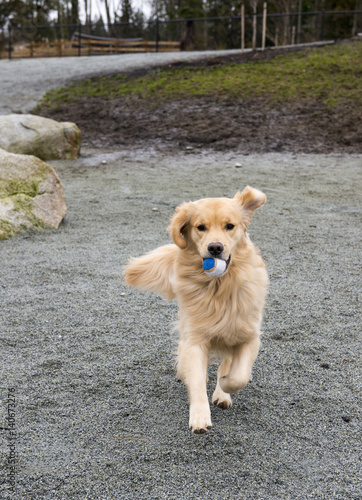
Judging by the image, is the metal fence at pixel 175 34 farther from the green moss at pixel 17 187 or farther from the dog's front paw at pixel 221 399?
the dog's front paw at pixel 221 399

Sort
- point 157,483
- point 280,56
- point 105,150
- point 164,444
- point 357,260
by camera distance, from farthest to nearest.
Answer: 1. point 280,56
2. point 105,150
3. point 357,260
4. point 164,444
5. point 157,483

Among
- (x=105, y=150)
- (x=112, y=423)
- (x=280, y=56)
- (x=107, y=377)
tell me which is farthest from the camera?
(x=280, y=56)

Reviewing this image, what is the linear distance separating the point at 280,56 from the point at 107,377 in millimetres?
19895

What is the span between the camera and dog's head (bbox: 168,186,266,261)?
2889 mm

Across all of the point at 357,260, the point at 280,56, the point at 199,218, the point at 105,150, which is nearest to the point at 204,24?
the point at 280,56

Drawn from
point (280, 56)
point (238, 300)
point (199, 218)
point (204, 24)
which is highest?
point (204, 24)

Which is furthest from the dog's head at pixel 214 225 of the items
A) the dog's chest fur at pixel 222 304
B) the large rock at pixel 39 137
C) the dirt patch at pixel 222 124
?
the dirt patch at pixel 222 124

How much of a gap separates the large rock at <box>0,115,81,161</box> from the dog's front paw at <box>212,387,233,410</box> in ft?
32.2

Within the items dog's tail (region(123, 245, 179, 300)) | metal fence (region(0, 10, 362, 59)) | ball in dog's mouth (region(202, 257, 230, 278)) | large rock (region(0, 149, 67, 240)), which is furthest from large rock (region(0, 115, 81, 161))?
metal fence (region(0, 10, 362, 59))

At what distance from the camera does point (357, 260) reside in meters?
5.74

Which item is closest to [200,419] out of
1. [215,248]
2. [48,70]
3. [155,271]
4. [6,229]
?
[215,248]

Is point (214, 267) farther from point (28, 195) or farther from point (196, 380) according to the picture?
point (28, 195)

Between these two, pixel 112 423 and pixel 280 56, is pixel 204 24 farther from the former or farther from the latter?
pixel 112 423

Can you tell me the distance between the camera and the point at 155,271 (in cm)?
360
